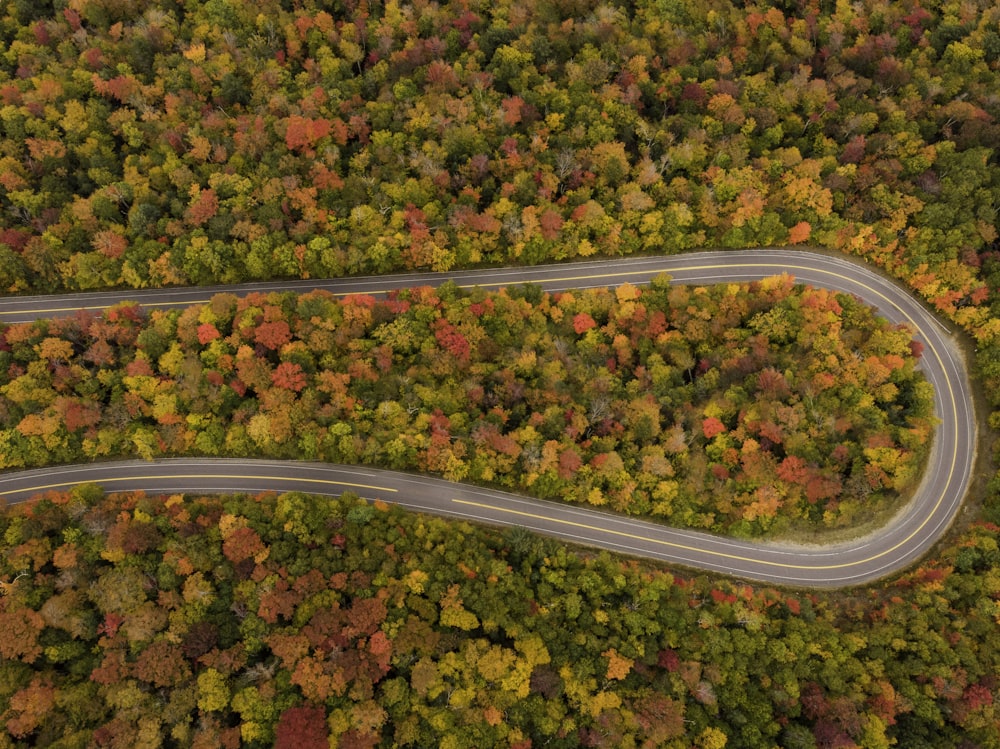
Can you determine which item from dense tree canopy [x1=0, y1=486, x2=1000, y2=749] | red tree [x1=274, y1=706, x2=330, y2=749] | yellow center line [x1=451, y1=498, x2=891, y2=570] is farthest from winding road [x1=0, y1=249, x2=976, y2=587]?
red tree [x1=274, y1=706, x2=330, y2=749]

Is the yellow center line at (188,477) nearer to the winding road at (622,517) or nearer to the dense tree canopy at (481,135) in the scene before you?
the winding road at (622,517)

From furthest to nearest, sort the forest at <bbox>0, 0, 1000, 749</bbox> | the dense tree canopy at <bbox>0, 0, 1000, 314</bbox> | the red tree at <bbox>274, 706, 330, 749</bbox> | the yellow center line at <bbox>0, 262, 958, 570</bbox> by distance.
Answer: the dense tree canopy at <bbox>0, 0, 1000, 314</bbox>
the yellow center line at <bbox>0, 262, 958, 570</bbox>
the forest at <bbox>0, 0, 1000, 749</bbox>
the red tree at <bbox>274, 706, 330, 749</bbox>

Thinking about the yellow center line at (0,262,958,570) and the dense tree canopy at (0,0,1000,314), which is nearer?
the yellow center line at (0,262,958,570)

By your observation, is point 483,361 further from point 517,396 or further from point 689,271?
point 689,271

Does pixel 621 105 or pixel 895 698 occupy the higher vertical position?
pixel 621 105

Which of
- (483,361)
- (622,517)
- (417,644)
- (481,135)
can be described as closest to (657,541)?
(622,517)

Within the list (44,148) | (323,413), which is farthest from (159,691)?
(44,148)

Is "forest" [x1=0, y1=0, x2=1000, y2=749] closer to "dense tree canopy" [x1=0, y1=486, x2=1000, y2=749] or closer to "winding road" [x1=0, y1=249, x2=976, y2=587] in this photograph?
"dense tree canopy" [x1=0, y1=486, x2=1000, y2=749]

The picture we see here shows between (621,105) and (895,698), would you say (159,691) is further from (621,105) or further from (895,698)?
(621,105)
